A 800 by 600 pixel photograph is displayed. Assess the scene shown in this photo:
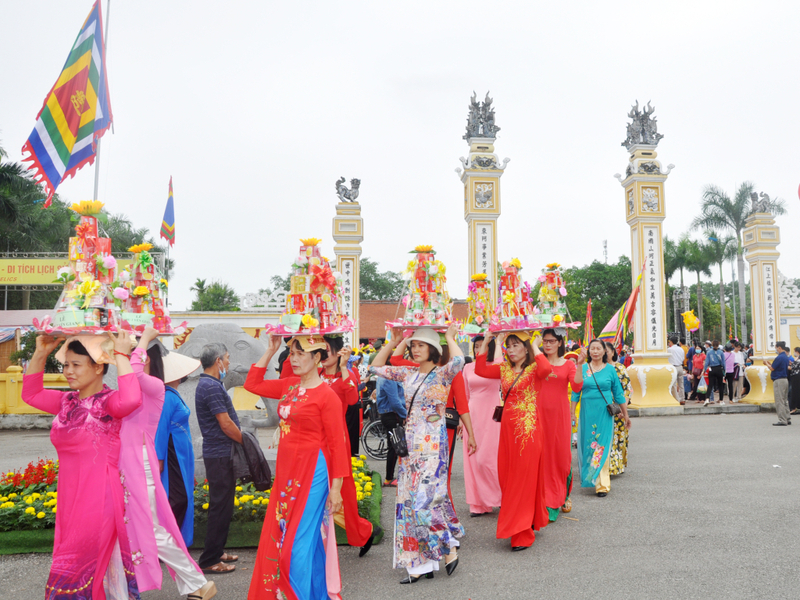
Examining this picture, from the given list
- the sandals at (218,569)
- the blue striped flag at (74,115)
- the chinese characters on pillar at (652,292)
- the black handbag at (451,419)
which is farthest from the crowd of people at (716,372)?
the blue striped flag at (74,115)

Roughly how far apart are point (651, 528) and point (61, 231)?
28.4m

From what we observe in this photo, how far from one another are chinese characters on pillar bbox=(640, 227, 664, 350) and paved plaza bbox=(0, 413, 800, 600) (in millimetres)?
7011

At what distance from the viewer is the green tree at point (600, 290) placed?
37719mm

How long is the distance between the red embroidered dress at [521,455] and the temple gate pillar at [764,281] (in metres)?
13.5

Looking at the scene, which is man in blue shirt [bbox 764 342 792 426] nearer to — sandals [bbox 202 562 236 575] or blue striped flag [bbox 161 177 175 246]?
sandals [bbox 202 562 236 575]

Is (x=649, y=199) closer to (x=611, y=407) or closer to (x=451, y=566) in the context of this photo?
(x=611, y=407)

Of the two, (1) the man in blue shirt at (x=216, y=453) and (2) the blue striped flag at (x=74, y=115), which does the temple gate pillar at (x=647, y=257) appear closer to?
(2) the blue striped flag at (x=74, y=115)

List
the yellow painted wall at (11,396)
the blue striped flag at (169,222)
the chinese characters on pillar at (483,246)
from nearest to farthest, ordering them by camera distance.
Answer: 1. the yellow painted wall at (11,396)
2. the chinese characters on pillar at (483,246)
3. the blue striped flag at (169,222)

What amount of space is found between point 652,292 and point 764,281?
4.24m

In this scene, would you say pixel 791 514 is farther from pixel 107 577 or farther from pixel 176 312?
pixel 176 312

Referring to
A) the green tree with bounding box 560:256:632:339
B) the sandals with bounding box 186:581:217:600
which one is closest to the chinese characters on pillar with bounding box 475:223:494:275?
the sandals with bounding box 186:581:217:600

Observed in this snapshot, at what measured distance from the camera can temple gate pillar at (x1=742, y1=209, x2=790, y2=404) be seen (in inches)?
647

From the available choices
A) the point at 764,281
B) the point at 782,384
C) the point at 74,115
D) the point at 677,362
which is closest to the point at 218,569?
the point at 74,115

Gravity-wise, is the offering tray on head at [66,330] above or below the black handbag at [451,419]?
above
